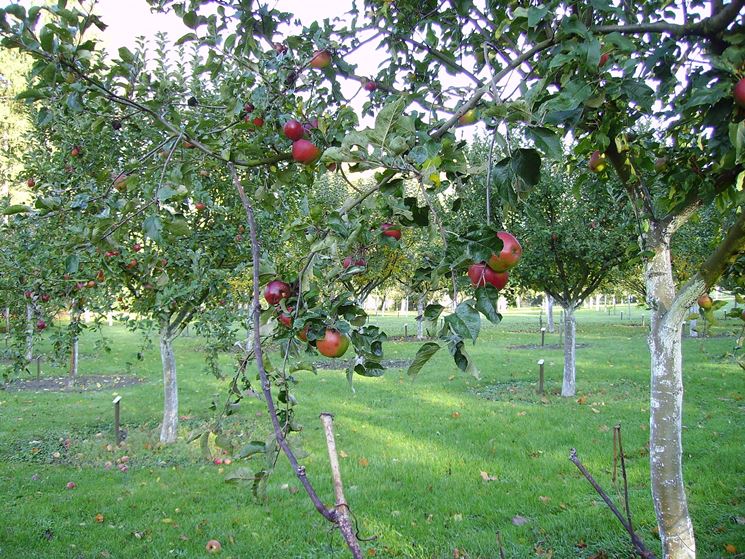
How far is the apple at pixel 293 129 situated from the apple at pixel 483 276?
1.06m

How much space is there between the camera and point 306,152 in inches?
75.6

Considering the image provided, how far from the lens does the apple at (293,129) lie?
79.5 inches

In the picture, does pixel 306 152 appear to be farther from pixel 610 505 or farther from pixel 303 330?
pixel 610 505

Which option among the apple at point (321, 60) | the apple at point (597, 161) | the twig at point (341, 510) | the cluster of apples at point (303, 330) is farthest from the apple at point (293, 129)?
the apple at point (597, 161)

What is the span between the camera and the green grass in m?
3.87

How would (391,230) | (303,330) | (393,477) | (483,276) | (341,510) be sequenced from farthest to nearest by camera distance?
(393,477) < (391,230) < (303,330) < (483,276) < (341,510)

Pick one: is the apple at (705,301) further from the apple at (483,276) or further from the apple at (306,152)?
the apple at (306,152)

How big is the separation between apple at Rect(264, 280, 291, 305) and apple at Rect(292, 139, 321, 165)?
24.2 inches

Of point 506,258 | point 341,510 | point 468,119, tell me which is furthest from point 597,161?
point 341,510

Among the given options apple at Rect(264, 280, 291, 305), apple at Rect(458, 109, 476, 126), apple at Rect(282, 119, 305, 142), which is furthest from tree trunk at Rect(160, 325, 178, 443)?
apple at Rect(458, 109, 476, 126)

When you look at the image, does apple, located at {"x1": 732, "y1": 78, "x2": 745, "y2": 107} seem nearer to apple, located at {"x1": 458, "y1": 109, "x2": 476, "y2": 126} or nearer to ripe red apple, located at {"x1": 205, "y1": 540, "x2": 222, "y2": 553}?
apple, located at {"x1": 458, "y1": 109, "x2": 476, "y2": 126}

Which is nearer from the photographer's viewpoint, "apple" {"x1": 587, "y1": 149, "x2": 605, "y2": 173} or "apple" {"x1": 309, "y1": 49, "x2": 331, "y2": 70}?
"apple" {"x1": 309, "y1": 49, "x2": 331, "y2": 70}

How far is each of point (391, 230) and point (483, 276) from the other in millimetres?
517

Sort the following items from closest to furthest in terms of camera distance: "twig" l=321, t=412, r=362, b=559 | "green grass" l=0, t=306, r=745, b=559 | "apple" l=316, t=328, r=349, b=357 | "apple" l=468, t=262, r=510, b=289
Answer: "twig" l=321, t=412, r=362, b=559 → "apple" l=468, t=262, r=510, b=289 → "apple" l=316, t=328, r=349, b=357 → "green grass" l=0, t=306, r=745, b=559
